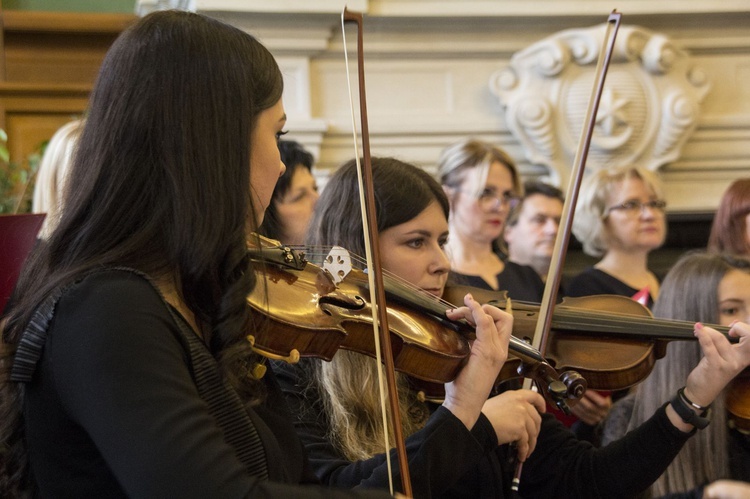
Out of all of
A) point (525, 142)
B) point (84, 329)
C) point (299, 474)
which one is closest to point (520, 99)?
point (525, 142)

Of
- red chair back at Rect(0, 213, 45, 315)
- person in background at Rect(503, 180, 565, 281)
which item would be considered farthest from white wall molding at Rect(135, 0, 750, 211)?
red chair back at Rect(0, 213, 45, 315)

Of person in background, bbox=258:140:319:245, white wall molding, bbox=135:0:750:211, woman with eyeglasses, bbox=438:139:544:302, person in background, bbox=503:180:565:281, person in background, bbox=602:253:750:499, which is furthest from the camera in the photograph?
white wall molding, bbox=135:0:750:211

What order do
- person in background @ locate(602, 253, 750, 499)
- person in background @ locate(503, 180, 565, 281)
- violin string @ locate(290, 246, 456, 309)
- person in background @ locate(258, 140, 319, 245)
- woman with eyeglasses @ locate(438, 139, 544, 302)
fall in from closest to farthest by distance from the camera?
violin string @ locate(290, 246, 456, 309) < person in background @ locate(602, 253, 750, 499) < person in background @ locate(258, 140, 319, 245) < woman with eyeglasses @ locate(438, 139, 544, 302) < person in background @ locate(503, 180, 565, 281)

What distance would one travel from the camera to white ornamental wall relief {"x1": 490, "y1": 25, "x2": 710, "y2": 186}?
343 cm

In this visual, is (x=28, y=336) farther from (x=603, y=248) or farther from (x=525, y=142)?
(x=525, y=142)

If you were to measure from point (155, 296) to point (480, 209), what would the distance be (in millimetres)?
1953

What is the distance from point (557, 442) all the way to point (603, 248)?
1.38 meters

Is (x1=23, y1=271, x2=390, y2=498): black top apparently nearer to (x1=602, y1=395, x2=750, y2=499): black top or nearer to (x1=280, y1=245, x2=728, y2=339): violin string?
(x1=280, y1=245, x2=728, y2=339): violin string

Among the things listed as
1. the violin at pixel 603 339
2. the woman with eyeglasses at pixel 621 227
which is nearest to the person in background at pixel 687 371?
the violin at pixel 603 339

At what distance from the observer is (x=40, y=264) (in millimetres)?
934

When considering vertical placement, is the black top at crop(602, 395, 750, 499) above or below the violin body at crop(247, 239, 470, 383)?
below

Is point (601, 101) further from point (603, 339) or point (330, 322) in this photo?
point (330, 322)

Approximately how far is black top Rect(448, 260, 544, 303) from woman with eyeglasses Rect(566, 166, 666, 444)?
0.11 m

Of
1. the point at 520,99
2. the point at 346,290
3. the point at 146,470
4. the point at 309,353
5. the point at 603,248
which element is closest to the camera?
the point at 146,470
